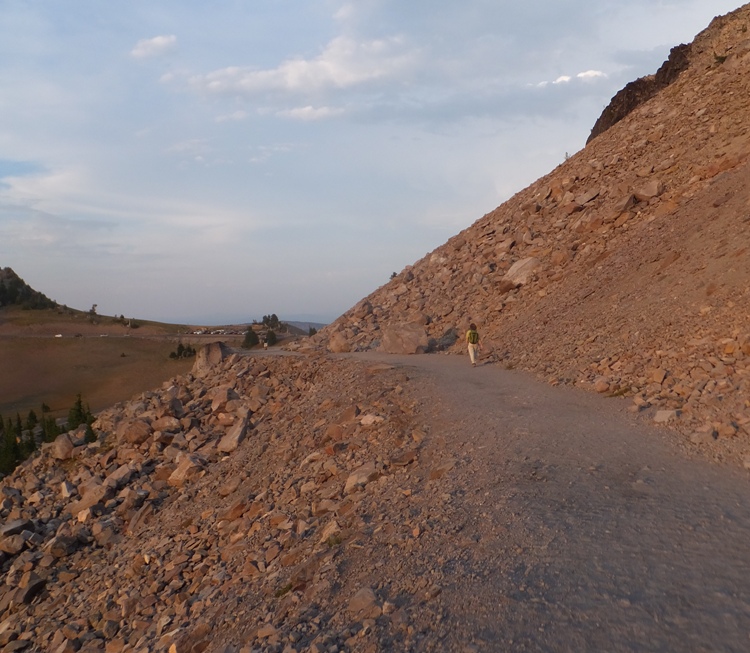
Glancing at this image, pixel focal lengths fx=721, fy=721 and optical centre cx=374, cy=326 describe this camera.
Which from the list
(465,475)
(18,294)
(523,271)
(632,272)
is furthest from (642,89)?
(18,294)

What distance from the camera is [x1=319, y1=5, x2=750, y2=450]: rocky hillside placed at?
1162 cm

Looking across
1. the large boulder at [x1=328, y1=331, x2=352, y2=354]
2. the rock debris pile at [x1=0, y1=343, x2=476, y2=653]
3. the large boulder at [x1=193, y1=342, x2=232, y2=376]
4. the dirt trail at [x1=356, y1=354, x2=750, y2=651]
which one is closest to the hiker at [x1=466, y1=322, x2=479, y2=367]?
the rock debris pile at [x1=0, y1=343, x2=476, y2=653]

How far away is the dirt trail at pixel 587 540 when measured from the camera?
4.96 metres

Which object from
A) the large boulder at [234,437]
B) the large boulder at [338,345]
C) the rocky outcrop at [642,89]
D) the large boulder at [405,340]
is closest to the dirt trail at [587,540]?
the large boulder at [234,437]

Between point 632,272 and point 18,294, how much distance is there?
72014 mm

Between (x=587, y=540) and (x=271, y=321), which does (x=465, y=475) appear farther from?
(x=271, y=321)

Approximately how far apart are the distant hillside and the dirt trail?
7260 cm

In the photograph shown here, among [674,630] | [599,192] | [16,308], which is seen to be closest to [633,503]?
[674,630]

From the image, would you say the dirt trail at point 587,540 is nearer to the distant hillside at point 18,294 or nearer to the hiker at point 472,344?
the hiker at point 472,344

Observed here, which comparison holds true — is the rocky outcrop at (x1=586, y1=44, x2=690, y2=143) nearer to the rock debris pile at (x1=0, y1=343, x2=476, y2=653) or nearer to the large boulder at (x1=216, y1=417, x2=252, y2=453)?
the rock debris pile at (x1=0, y1=343, x2=476, y2=653)

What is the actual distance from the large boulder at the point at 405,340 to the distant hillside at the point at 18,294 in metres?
63.4

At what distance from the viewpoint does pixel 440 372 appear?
1498 centimetres

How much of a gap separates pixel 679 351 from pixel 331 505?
6.44 meters

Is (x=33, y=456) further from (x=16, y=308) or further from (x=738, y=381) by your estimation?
(x=16, y=308)
